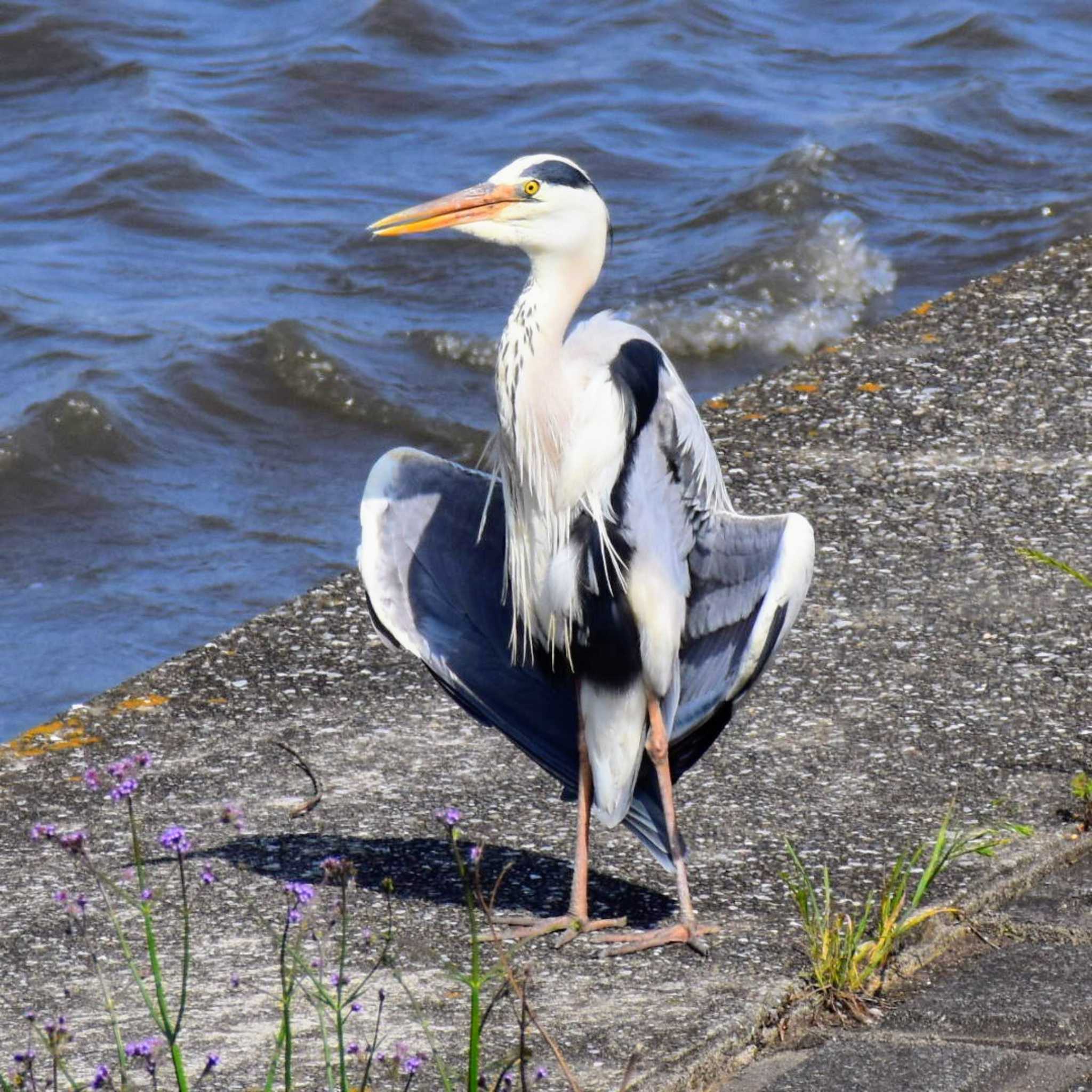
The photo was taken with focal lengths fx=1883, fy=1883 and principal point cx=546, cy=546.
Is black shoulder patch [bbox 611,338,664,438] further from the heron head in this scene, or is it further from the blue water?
the blue water

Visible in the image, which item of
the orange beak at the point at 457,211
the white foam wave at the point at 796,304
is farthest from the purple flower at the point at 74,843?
the white foam wave at the point at 796,304

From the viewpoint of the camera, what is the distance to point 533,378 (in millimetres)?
3221

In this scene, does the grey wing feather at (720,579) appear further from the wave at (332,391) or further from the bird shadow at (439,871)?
the wave at (332,391)

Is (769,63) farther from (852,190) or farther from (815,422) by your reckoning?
(815,422)

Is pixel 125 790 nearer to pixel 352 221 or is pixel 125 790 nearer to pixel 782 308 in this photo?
pixel 782 308

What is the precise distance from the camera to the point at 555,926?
10.5 feet

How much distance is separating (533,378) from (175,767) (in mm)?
1160

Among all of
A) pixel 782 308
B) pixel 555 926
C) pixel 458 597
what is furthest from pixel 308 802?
pixel 782 308

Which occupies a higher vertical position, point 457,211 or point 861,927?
point 457,211

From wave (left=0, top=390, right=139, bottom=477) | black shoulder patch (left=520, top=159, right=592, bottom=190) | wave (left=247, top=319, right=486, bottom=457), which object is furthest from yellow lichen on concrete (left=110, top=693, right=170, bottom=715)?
wave (left=247, top=319, right=486, bottom=457)

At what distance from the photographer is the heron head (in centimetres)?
321

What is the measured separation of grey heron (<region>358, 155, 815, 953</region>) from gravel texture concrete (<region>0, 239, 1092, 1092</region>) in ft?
0.61

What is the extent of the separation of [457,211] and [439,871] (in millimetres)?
1165

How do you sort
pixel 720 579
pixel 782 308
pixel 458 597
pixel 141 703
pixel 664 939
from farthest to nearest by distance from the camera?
pixel 782 308, pixel 141 703, pixel 458 597, pixel 720 579, pixel 664 939
